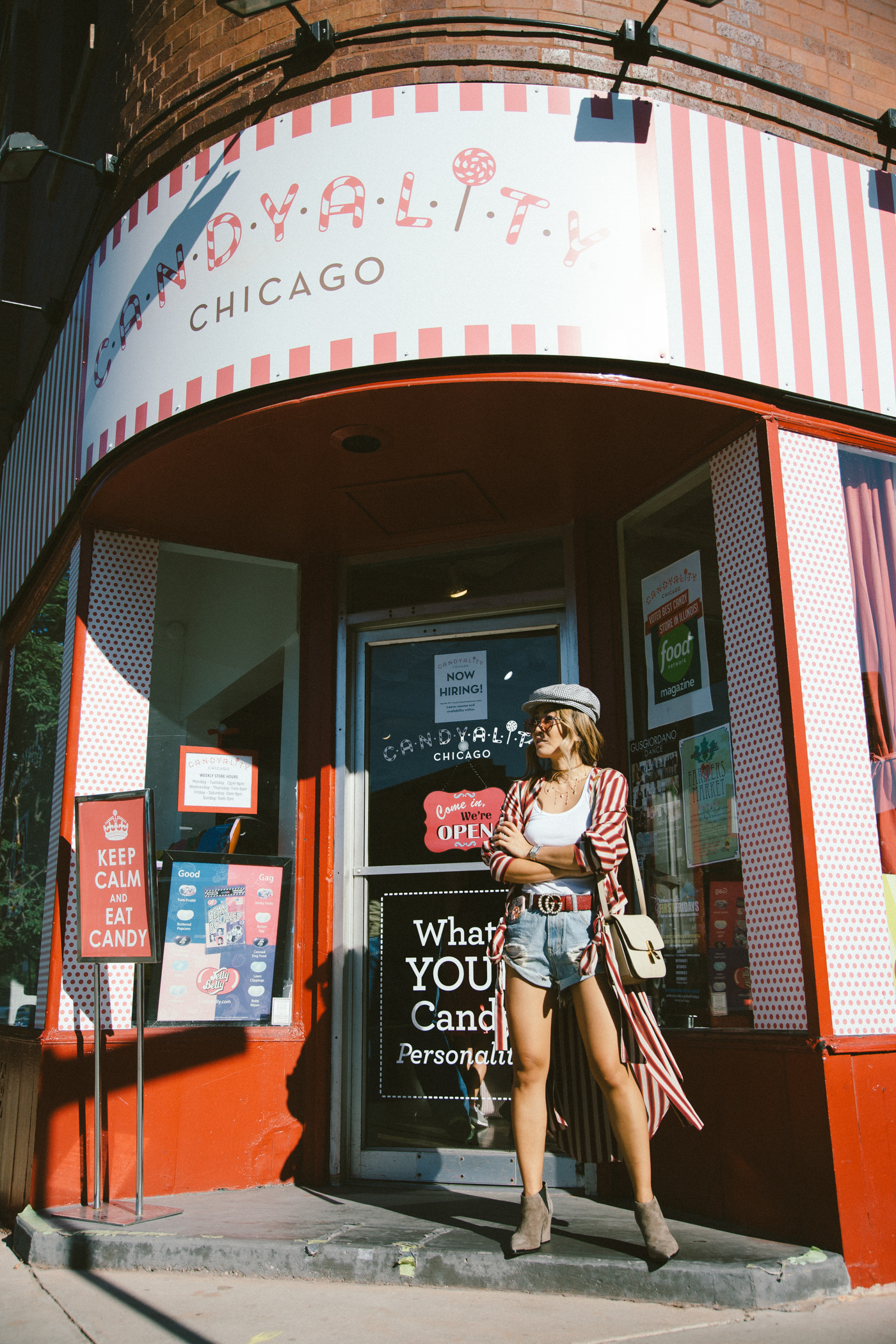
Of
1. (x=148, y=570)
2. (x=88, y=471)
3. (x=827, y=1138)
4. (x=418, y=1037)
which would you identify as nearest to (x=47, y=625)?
(x=148, y=570)

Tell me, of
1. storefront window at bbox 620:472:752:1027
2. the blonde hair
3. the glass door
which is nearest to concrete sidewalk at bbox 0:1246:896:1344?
storefront window at bbox 620:472:752:1027

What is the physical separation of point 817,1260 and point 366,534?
4008 millimetres

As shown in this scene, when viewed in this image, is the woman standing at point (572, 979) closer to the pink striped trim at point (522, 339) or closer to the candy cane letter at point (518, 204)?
the pink striped trim at point (522, 339)

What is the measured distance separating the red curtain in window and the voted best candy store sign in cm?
117

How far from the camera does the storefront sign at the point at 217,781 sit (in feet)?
18.9

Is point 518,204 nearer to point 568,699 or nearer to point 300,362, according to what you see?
point 300,362

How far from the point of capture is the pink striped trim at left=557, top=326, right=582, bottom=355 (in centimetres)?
429

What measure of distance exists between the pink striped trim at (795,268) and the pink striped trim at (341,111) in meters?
1.94

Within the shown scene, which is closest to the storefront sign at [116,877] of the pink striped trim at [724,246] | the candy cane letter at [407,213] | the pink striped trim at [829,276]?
the candy cane letter at [407,213]

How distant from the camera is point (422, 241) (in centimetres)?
446

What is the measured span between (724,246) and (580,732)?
7.38 ft

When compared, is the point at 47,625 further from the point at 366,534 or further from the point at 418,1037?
the point at 418,1037

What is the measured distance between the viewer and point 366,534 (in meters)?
5.91

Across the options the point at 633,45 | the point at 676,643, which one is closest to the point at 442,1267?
the point at 676,643
